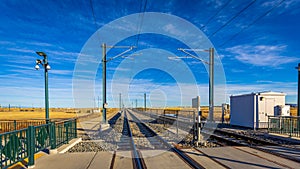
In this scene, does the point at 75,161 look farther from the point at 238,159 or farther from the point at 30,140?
the point at 238,159

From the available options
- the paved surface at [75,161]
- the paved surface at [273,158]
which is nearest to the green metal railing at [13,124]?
the paved surface at [75,161]

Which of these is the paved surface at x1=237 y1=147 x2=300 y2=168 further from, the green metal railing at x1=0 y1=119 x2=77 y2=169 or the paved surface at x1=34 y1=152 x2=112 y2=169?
the green metal railing at x1=0 y1=119 x2=77 y2=169

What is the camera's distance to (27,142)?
7207 millimetres

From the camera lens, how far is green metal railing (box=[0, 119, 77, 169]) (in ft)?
20.9

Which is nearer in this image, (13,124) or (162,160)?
(162,160)

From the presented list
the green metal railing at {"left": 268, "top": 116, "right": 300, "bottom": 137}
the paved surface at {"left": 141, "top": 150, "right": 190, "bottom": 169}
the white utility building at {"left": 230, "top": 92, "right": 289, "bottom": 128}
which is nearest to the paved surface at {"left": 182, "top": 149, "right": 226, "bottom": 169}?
the paved surface at {"left": 141, "top": 150, "right": 190, "bottom": 169}

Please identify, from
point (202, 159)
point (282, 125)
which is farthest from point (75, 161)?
point (282, 125)

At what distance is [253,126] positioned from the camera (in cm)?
1902

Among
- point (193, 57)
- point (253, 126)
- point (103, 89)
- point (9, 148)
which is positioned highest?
point (193, 57)

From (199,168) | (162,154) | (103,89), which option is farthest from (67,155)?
(103,89)

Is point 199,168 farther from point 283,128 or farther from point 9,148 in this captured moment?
point 283,128

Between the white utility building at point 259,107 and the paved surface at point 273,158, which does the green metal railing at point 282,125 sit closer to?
the white utility building at point 259,107

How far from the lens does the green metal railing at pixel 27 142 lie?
6375mm

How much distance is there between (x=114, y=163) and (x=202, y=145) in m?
5.02
